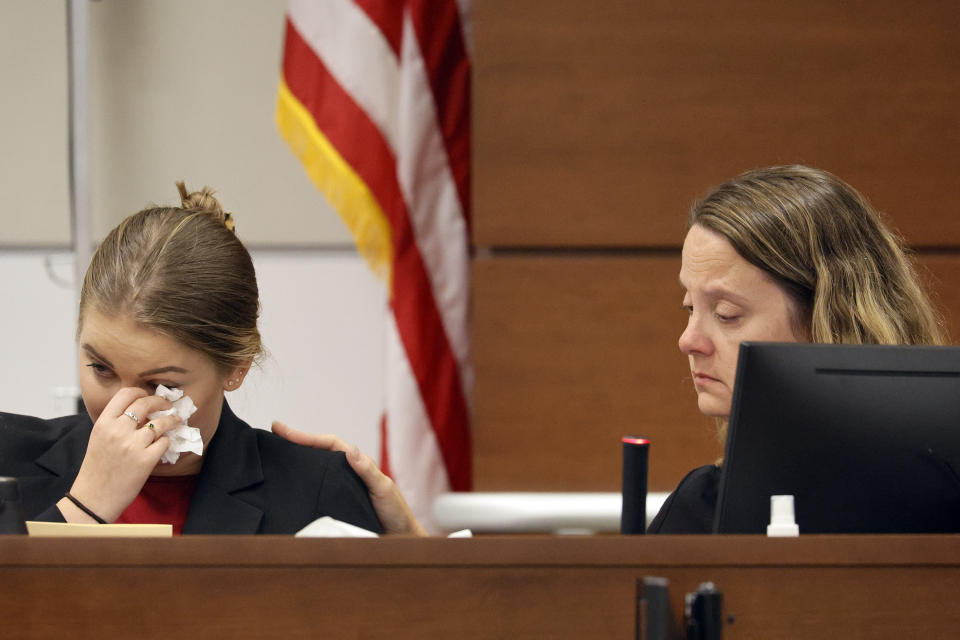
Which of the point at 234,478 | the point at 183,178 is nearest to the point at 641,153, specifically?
the point at 183,178

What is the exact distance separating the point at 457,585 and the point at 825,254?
0.89 metres

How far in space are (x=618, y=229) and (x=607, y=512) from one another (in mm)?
672

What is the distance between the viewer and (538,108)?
8.54 ft

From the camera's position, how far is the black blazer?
62.3 inches

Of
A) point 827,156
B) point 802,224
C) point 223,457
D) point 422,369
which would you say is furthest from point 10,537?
point 827,156

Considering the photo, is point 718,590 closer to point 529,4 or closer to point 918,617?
point 918,617

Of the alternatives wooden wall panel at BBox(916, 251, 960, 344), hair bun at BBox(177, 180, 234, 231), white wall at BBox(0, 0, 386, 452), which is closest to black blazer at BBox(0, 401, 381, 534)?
hair bun at BBox(177, 180, 234, 231)

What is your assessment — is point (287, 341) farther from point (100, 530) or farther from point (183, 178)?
point (100, 530)

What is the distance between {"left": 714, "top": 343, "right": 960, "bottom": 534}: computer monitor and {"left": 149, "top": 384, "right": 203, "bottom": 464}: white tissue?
735 mm

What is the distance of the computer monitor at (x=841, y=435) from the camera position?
45.3 inches

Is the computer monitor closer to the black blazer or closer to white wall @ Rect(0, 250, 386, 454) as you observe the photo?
the black blazer

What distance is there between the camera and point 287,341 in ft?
9.43

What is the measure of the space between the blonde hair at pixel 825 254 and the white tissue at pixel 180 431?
0.78m

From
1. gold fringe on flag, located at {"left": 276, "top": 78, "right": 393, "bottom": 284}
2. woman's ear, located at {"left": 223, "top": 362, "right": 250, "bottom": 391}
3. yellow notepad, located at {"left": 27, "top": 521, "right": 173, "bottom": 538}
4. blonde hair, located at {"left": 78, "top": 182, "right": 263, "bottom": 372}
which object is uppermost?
gold fringe on flag, located at {"left": 276, "top": 78, "right": 393, "bottom": 284}
